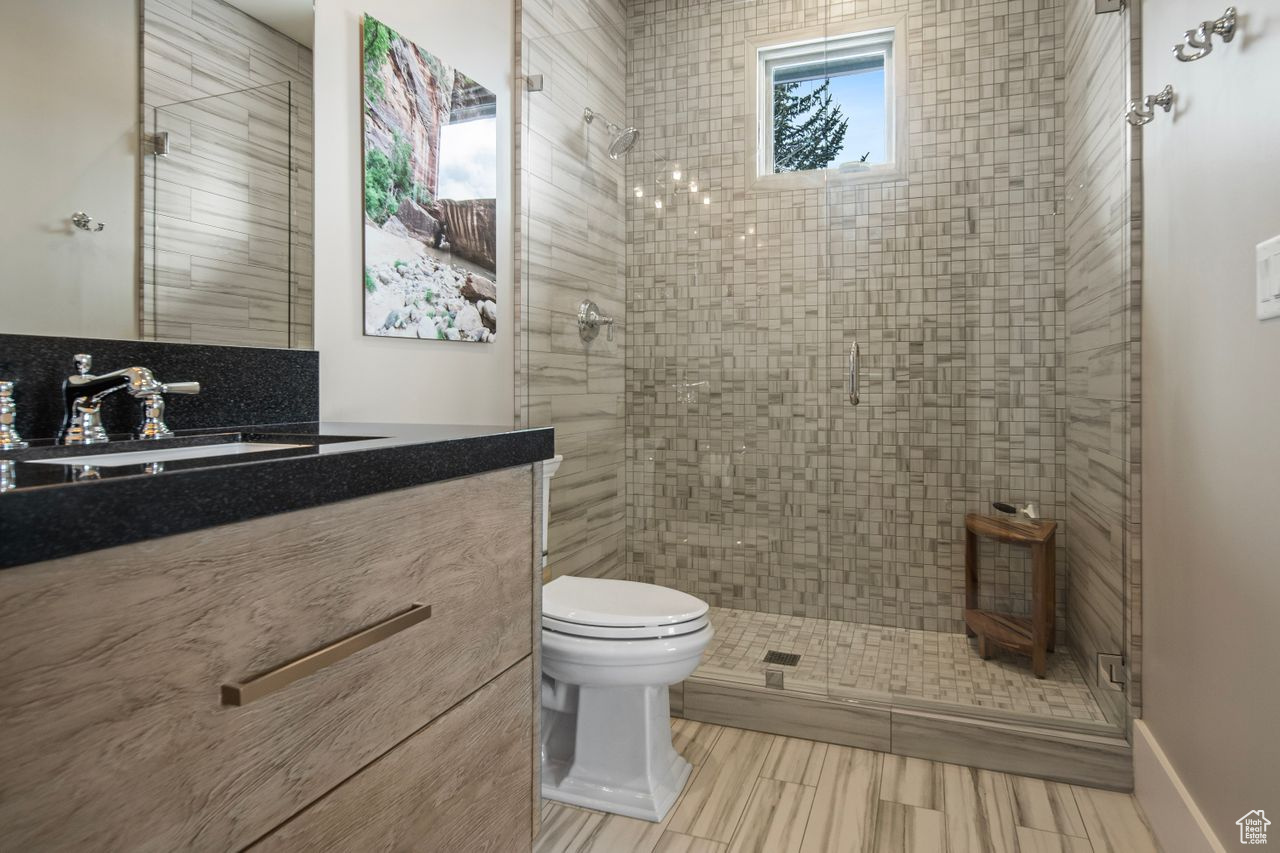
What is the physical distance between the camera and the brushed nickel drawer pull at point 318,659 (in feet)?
2.26

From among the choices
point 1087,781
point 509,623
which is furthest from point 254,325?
point 1087,781

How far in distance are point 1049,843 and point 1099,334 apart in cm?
136

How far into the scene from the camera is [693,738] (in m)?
2.17

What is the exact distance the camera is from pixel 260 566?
28.1 inches

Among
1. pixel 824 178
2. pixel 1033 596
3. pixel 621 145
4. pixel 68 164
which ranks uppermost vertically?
pixel 621 145

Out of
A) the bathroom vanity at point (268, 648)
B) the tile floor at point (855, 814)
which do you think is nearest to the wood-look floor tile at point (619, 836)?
the tile floor at point (855, 814)

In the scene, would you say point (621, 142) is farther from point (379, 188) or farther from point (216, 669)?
point (216, 669)

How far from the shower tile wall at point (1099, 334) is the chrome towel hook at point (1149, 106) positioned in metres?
0.14

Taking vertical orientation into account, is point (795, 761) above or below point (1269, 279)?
below

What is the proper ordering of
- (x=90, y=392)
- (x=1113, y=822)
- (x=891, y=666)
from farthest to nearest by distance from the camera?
(x=891, y=666), (x=1113, y=822), (x=90, y=392)

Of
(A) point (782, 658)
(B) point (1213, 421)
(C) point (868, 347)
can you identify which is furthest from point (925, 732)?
(C) point (868, 347)

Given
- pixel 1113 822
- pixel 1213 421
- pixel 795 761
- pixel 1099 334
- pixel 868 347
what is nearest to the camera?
pixel 1213 421

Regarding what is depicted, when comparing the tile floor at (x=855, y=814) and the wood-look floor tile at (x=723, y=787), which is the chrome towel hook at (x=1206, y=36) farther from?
the wood-look floor tile at (x=723, y=787)

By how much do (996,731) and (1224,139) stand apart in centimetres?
149
